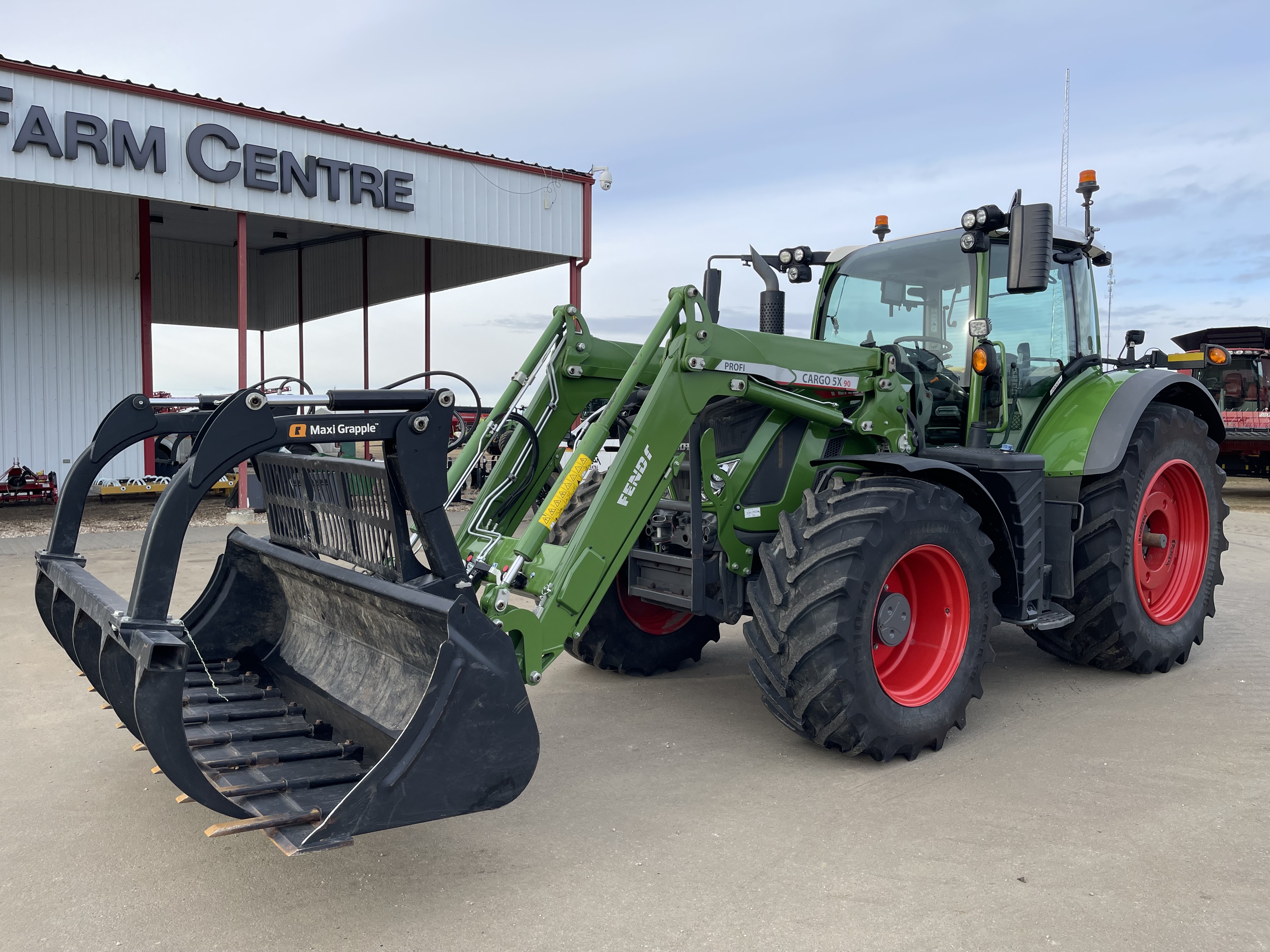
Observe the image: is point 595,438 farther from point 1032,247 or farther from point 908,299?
point 908,299

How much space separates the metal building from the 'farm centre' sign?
0.06 ft

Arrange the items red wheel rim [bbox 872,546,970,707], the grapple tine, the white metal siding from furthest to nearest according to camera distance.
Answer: the white metal siding, red wheel rim [bbox 872,546,970,707], the grapple tine

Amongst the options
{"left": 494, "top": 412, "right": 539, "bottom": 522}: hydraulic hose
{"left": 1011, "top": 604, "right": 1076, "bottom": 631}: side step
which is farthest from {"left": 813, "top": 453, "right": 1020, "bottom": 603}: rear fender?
{"left": 494, "top": 412, "right": 539, "bottom": 522}: hydraulic hose

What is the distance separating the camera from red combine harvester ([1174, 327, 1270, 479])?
1627 centimetres

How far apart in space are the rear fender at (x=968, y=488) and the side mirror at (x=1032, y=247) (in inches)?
35.1

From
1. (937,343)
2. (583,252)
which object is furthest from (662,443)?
(583,252)

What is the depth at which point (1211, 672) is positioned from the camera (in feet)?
18.8

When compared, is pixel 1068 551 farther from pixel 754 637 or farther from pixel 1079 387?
pixel 754 637

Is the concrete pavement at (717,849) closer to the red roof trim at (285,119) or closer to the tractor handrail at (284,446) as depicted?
the tractor handrail at (284,446)

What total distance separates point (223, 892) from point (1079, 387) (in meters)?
4.94

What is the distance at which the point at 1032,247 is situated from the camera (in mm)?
4445

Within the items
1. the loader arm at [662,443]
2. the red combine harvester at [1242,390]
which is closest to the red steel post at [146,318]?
the loader arm at [662,443]

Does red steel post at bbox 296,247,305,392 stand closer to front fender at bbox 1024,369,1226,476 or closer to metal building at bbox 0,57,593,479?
Result: metal building at bbox 0,57,593,479

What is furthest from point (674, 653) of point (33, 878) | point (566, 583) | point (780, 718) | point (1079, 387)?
point (33, 878)
